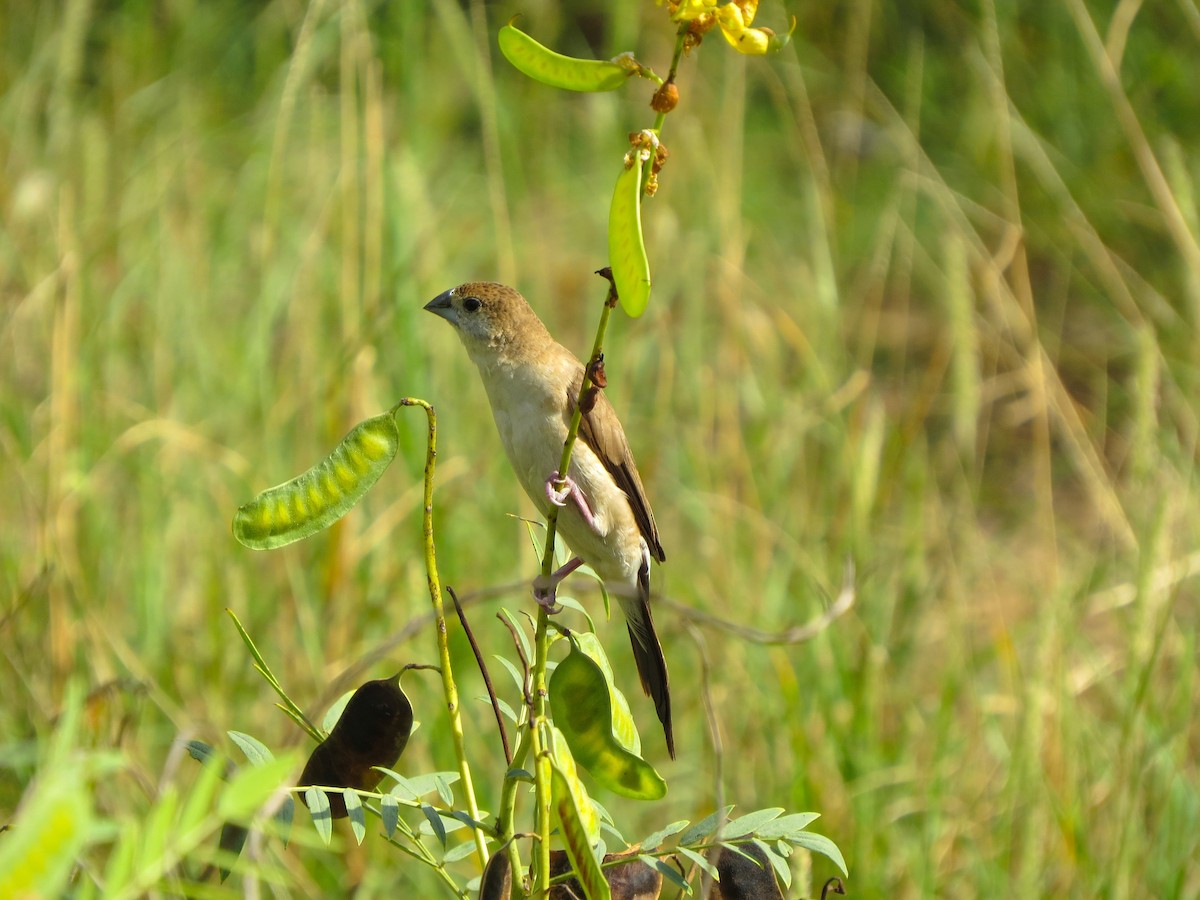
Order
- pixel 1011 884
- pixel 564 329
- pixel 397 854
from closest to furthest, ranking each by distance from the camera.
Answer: pixel 1011 884 → pixel 397 854 → pixel 564 329

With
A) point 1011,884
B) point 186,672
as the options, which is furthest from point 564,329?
point 1011,884

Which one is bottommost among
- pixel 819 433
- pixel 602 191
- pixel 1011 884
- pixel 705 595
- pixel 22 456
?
pixel 1011 884

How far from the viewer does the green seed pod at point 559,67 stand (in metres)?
1.04

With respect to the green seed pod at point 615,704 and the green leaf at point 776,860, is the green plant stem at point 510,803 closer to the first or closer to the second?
the green seed pod at point 615,704

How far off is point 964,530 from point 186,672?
2.05 metres

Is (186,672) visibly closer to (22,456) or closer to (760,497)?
(22,456)

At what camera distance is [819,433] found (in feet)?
13.0

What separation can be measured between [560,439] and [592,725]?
976 mm

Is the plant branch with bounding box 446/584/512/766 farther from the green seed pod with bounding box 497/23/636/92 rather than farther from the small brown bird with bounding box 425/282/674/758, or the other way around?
the small brown bird with bounding box 425/282/674/758

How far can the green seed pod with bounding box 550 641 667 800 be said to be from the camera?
3.68ft

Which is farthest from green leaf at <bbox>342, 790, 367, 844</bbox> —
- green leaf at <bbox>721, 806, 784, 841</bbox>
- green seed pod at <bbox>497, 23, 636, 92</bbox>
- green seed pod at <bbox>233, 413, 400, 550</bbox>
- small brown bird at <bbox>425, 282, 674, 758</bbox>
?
small brown bird at <bbox>425, 282, 674, 758</bbox>

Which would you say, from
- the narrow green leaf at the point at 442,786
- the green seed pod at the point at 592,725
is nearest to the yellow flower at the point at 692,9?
the green seed pod at the point at 592,725

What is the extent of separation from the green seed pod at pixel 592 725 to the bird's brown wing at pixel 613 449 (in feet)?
3.34

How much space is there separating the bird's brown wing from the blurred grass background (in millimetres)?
540
